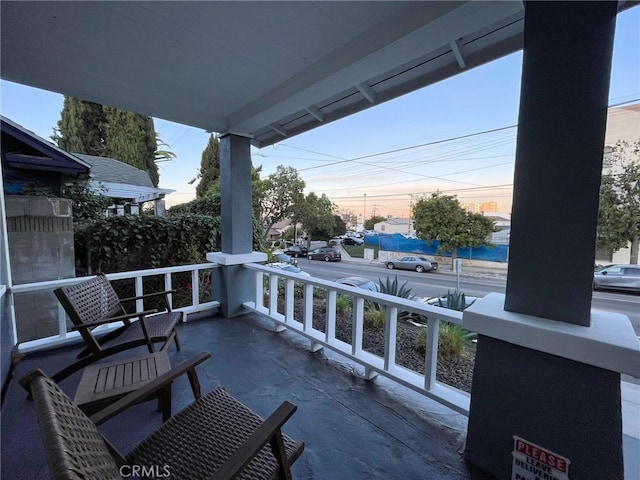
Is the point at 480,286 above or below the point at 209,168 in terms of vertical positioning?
below

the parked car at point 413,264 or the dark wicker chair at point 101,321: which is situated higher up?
the dark wicker chair at point 101,321

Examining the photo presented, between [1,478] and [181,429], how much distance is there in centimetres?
101

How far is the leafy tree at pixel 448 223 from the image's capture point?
5.41m

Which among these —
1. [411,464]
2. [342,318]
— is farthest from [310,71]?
[342,318]

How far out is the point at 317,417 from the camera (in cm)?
187

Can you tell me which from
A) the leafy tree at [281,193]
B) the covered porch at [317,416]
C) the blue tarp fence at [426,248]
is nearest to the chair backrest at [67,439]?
the covered porch at [317,416]

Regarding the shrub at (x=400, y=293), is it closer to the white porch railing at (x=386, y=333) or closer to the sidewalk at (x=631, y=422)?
the white porch railing at (x=386, y=333)

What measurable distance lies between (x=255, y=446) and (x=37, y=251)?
4.20 m

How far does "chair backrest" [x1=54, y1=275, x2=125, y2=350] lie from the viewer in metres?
2.04

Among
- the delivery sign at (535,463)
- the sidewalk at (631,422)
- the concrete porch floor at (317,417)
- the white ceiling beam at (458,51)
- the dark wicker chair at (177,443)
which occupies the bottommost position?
the concrete porch floor at (317,417)

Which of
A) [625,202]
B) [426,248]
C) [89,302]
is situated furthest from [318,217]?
[625,202]

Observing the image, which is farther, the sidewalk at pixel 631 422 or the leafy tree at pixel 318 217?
the leafy tree at pixel 318 217

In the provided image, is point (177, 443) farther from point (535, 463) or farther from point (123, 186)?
point (123, 186)

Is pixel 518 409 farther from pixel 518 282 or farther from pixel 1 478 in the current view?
pixel 1 478
